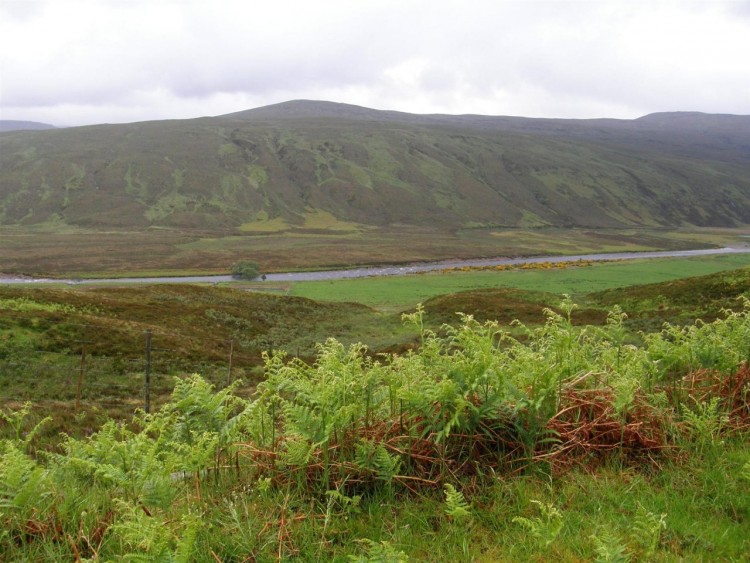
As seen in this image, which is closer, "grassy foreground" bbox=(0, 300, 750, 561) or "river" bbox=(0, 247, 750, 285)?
"grassy foreground" bbox=(0, 300, 750, 561)

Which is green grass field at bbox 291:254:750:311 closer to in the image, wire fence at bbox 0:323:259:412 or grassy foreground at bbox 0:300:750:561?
wire fence at bbox 0:323:259:412

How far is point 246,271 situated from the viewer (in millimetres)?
88875

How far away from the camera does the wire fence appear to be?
17.5m

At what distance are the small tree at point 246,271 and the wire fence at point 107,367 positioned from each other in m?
60.4

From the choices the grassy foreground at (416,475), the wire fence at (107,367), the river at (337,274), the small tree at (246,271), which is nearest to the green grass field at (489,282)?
the river at (337,274)

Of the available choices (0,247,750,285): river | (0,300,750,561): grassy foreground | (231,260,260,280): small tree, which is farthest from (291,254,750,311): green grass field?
(0,300,750,561): grassy foreground

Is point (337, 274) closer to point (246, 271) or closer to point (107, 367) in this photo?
point (246, 271)

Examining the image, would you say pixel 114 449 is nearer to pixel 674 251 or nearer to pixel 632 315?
pixel 632 315

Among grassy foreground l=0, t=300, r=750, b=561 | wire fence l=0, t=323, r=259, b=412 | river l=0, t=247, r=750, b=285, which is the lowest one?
river l=0, t=247, r=750, b=285

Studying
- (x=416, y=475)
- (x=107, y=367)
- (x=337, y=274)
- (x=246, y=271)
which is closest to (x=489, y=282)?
(x=337, y=274)

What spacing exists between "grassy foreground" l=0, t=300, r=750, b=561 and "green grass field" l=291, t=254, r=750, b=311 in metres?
47.9

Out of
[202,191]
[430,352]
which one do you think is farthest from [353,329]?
[202,191]

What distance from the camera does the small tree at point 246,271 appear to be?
88.4 metres

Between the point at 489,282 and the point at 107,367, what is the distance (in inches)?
2464
